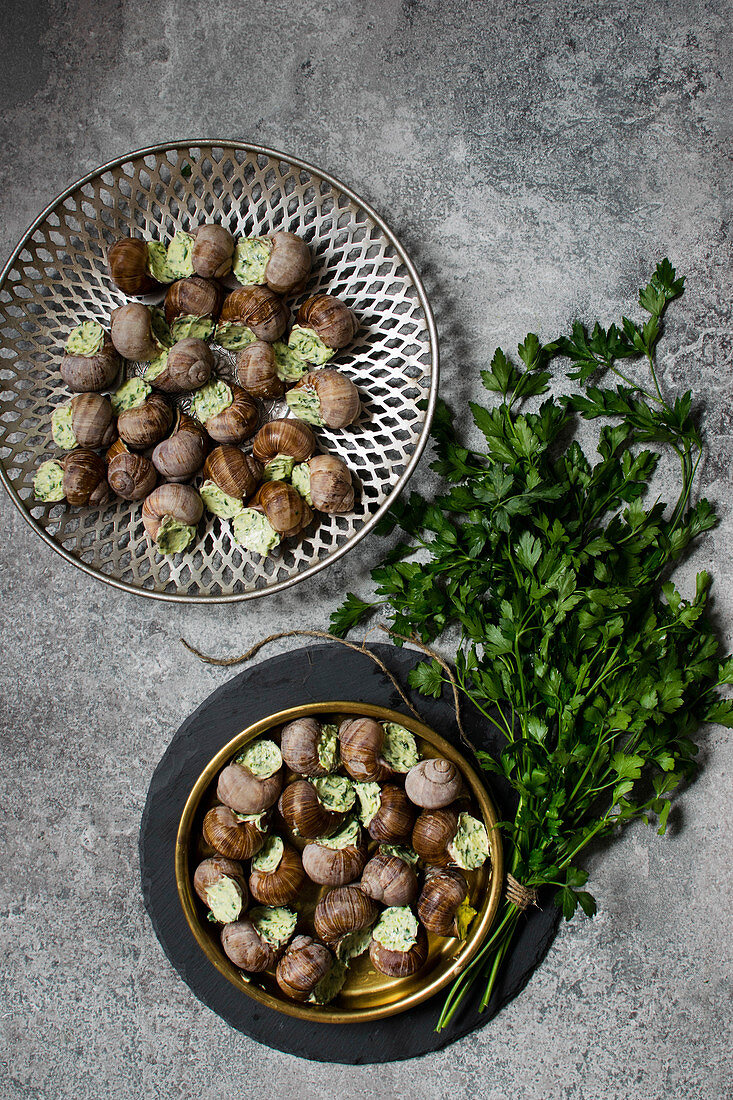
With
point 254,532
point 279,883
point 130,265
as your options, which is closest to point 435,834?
point 279,883

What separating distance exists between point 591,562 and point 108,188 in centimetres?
110

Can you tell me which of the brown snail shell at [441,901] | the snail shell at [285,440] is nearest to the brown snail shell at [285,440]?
the snail shell at [285,440]

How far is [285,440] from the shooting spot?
1281 millimetres

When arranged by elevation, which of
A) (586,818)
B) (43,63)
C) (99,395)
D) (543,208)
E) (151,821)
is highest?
(543,208)

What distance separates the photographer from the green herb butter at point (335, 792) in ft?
4.19

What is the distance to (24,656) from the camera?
146 cm

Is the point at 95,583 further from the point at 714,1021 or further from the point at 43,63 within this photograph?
the point at 714,1021

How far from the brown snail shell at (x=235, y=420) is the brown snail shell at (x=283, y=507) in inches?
4.1

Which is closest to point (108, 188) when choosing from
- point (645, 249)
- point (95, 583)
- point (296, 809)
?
point (95, 583)

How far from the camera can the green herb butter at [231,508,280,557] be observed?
1.30 m

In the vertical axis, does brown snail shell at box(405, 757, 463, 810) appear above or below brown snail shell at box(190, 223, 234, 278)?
below

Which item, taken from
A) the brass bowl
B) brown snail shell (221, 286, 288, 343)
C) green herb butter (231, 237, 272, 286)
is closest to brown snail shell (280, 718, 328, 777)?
the brass bowl

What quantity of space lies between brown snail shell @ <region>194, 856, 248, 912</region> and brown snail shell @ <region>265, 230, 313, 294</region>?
3.33 ft

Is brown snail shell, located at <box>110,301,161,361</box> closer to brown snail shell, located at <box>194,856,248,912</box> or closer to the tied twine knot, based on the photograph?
→ brown snail shell, located at <box>194,856,248,912</box>
